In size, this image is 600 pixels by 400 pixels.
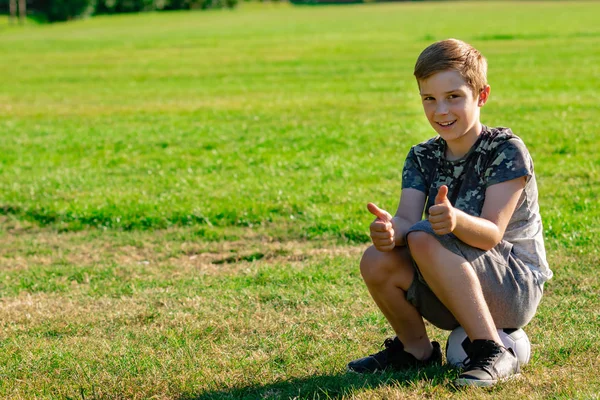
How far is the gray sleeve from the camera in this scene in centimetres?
399

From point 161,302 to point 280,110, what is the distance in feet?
35.1

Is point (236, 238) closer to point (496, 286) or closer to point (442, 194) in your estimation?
point (496, 286)

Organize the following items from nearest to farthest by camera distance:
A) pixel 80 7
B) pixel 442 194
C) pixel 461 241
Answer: pixel 442 194, pixel 461 241, pixel 80 7

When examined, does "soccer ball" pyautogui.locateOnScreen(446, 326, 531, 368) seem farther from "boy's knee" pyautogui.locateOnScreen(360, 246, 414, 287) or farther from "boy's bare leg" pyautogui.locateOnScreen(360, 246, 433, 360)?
"boy's knee" pyautogui.locateOnScreen(360, 246, 414, 287)

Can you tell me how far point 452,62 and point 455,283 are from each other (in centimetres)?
102

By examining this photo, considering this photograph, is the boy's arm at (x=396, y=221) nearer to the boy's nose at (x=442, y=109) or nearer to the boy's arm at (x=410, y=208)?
the boy's arm at (x=410, y=208)

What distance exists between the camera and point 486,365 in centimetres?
389

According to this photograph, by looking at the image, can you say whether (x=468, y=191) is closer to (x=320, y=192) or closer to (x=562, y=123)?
(x=320, y=192)

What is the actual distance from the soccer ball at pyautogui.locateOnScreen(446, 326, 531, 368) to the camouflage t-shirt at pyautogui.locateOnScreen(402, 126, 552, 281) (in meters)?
0.32

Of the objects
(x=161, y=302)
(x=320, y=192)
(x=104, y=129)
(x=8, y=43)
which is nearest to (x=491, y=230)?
(x=161, y=302)

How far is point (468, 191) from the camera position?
415 centimetres

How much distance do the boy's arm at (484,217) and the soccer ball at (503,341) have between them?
48 cm

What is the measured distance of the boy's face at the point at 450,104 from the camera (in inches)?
160

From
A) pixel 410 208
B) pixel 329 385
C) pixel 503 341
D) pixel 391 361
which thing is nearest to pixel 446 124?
pixel 410 208
